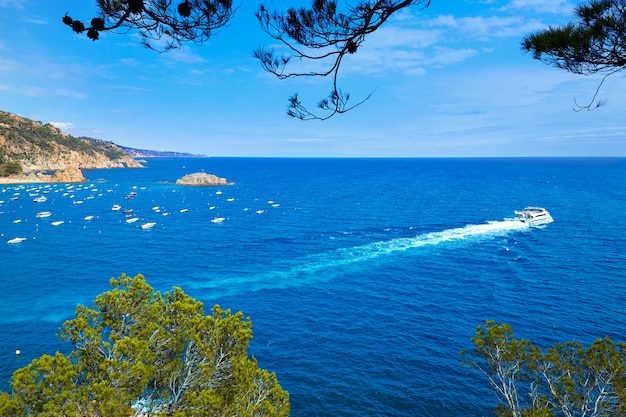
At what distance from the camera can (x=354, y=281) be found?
48.0 metres

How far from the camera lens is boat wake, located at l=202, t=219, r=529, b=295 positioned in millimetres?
47438

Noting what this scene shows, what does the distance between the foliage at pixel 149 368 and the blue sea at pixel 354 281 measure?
477 inches

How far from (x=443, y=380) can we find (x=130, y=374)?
24.5 meters

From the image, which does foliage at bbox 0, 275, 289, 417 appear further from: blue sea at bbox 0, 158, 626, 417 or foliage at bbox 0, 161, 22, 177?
foliage at bbox 0, 161, 22, 177

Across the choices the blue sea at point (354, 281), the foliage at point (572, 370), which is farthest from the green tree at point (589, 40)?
the blue sea at point (354, 281)

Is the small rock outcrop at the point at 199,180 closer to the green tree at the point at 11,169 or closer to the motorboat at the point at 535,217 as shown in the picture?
the green tree at the point at 11,169

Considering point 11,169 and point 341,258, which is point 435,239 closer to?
point 341,258

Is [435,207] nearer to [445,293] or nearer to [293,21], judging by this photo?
[445,293]

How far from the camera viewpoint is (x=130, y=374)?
12.5 m

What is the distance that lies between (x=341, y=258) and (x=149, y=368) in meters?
45.2

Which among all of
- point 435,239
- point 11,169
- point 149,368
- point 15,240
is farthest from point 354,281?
point 11,169

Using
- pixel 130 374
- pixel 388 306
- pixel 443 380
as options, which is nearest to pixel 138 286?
pixel 130 374

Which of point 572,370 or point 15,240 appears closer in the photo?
point 572,370

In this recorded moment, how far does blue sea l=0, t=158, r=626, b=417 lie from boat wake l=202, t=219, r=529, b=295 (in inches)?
13.7
